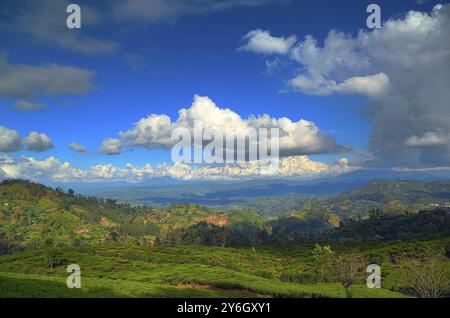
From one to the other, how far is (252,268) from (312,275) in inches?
1170

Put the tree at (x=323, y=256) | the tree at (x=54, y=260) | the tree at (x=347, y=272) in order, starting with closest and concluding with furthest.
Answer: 1. the tree at (x=347, y=272)
2. the tree at (x=323, y=256)
3. the tree at (x=54, y=260)

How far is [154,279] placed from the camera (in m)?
99.4

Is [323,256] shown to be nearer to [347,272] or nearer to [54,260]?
[347,272]

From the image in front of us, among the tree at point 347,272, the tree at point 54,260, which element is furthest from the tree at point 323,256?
the tree at point 54,260

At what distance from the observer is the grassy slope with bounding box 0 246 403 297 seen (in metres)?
60.0

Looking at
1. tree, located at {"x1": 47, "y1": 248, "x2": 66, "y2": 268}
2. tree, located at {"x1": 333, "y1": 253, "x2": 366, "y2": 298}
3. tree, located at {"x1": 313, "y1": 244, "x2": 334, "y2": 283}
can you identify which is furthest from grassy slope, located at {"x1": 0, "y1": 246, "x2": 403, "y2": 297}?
tree, located at {"x1": 313, "y1": 244, "x2": 334, "y2": 283}

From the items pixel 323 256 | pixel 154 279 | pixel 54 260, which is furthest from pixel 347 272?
pixel 54 260

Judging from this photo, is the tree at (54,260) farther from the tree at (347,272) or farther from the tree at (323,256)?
the tree at (347,272)

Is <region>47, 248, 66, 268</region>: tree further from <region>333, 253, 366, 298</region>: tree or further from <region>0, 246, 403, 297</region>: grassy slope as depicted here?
<region>333, 253, 366, 298</region>: tree

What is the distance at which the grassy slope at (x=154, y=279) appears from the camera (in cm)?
5997

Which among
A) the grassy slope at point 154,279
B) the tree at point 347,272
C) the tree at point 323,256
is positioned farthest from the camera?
the tree at point 323,256

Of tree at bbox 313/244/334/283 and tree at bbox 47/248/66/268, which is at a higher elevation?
tree at bbox 313/244/334/283
